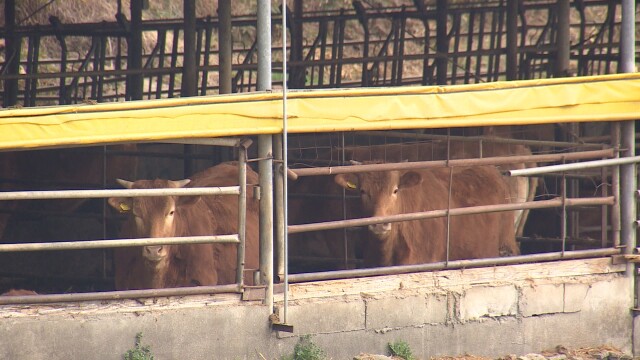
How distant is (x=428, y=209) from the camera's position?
31.8 ft

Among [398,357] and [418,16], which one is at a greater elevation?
[418,16]

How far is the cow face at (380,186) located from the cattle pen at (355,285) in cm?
112

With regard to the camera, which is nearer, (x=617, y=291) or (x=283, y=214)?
(x=283, y=214)

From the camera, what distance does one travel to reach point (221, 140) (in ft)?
22.8

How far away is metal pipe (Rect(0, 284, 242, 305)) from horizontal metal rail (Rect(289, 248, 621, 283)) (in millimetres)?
576

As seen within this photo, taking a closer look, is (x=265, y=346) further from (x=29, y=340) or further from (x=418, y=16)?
(x=418, y=16)

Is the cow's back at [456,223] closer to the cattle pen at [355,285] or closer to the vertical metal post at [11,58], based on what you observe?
the cattle pen at [355,285]

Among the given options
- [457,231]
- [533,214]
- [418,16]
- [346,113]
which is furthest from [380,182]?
[418,16]

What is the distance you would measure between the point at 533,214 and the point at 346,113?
5569 mm

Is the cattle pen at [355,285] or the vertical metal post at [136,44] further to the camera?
the vertical metal post at [136,44]

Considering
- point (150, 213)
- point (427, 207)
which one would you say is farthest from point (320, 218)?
point (150, 213)

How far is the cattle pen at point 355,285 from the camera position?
660 centimetres

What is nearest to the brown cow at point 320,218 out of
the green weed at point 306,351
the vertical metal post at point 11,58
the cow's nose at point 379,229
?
the cow's nose at point 379,229

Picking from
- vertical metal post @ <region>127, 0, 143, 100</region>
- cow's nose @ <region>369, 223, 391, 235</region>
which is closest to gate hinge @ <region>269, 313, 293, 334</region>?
cow's nose @ <region>369, 223, 391, 235</region>
